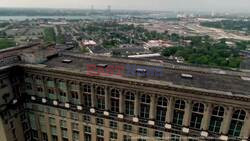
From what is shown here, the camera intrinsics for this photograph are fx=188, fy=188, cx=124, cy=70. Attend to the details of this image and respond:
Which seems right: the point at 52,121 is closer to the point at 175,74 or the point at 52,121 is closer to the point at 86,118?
the point at 86,118

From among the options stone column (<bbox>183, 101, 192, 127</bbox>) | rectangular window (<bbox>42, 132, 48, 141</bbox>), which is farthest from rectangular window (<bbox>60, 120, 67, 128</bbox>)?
stone column (<bbox>183, 101, 192, 127</bbox>)

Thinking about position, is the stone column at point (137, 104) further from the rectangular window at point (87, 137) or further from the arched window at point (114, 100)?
the rectangular window at point (87, 137)

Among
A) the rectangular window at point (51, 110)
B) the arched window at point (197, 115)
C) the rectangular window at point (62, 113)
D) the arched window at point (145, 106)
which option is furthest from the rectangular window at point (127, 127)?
the rectangular window at point (51, 110)

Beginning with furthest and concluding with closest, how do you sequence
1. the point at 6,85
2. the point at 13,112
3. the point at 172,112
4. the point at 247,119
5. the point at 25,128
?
the point at 25,128 → the point at 13,112 → the point at 6,85 → the point at 172,112 → the point at 247,119

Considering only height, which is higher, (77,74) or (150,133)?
(77,74)

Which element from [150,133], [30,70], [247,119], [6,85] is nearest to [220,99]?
[247,119]

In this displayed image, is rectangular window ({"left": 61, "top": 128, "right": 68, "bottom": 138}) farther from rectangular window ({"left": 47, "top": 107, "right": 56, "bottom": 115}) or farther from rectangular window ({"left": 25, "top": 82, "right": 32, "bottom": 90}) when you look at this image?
rectangular window ({"left": 25, "top": 82, "right": 32, "bottom": 90})

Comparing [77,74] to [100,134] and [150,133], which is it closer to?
[100,134]
